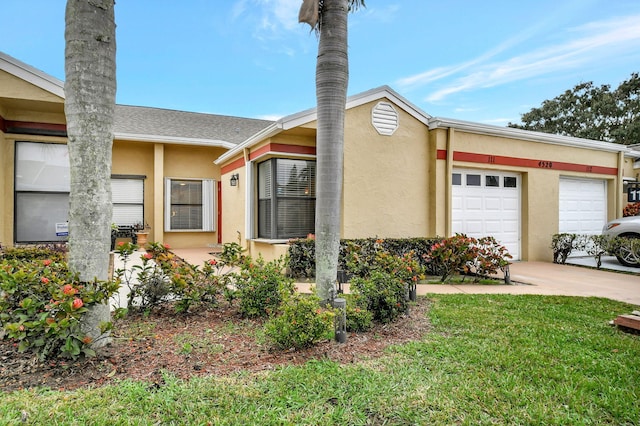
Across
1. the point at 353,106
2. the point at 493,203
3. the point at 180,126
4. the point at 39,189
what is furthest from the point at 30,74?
the point at 493,203

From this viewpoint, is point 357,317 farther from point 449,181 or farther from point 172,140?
point 172,140

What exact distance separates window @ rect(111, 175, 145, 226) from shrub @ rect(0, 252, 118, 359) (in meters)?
10.0

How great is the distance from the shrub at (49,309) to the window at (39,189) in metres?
5.36

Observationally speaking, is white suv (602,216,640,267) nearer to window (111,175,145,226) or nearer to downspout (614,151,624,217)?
downspout (614,151,624,217)

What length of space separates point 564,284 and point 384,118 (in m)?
5.29

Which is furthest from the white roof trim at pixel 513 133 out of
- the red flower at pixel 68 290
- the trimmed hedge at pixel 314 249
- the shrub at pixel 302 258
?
the red flower at pixel 68 290

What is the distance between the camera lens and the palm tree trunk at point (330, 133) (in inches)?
163

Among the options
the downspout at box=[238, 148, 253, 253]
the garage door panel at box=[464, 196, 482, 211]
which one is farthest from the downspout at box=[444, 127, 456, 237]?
the downspout at box=[238, 148, 253, 253]

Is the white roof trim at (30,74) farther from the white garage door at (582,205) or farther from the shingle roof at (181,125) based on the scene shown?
the white garage door at (582,205)

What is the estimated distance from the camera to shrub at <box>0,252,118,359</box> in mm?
2744

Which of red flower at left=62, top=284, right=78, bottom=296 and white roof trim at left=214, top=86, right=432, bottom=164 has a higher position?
white roof trim at left=214, top=86, right=432, bottom=164

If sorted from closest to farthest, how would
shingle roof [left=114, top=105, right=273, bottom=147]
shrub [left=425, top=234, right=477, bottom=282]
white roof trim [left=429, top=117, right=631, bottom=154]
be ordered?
1. shrub [left=425, top=234, right=477, bottom=282]
2. white roof trim [left=429, top=117, right=631, bottom=154]
3. shingle roof [left=114, top=105, right=273, bottom=147]

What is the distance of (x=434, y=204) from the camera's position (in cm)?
923

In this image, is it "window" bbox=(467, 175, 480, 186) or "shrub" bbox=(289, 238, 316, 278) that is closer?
"shrub" bbox=(289, 238, 316, 278)
